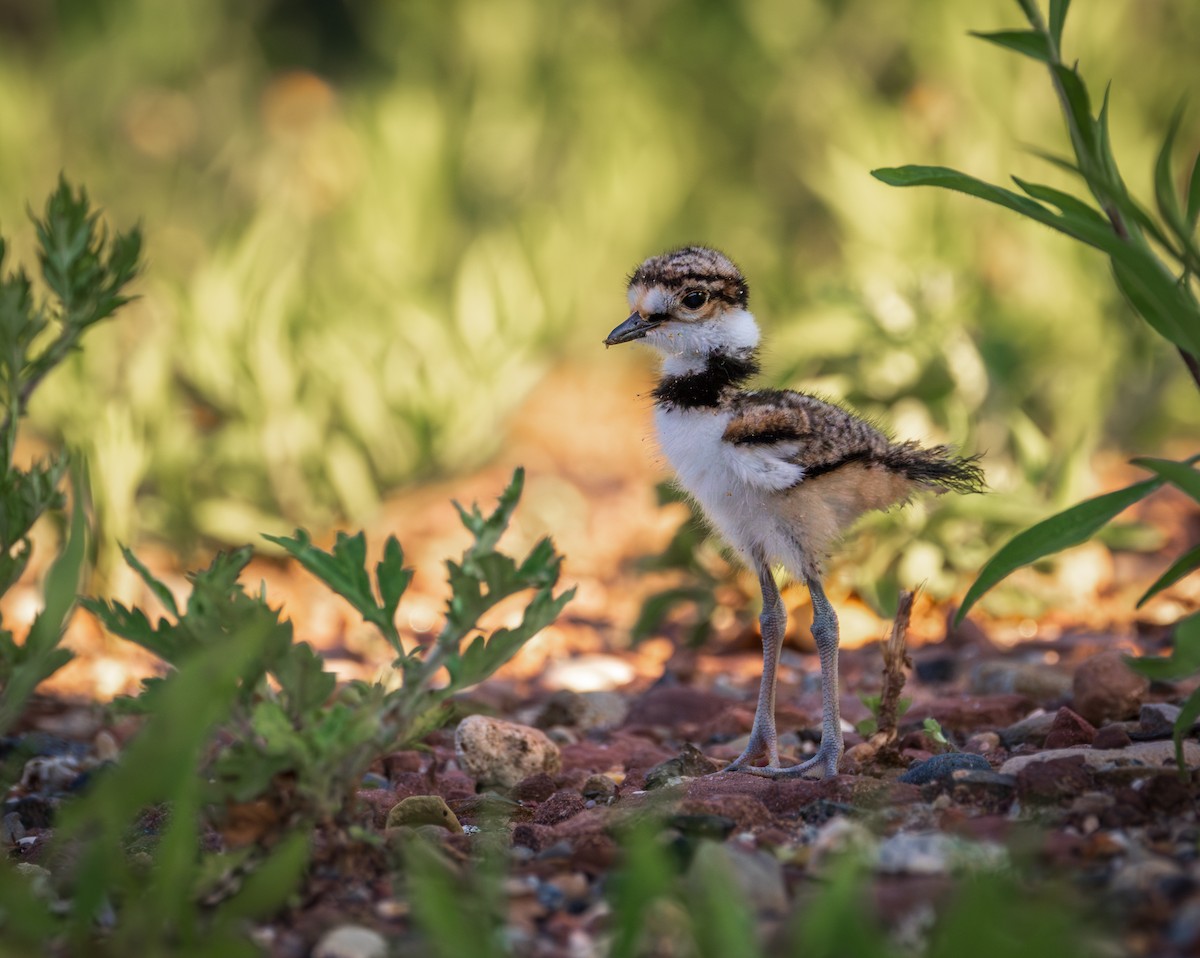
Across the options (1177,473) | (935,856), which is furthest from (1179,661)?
(935,856)

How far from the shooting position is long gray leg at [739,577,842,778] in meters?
2.83

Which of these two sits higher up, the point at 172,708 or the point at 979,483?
the point at 979,483

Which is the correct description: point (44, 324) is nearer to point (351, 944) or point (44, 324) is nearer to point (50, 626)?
point (50, 626)

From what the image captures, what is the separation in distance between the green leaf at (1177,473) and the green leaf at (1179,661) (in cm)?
22

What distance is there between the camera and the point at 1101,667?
319 centimetres

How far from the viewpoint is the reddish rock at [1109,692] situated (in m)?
3.11

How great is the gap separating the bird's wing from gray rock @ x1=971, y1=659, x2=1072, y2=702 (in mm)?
899

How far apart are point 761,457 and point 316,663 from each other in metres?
1.09

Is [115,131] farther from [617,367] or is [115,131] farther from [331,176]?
A: [617,367]

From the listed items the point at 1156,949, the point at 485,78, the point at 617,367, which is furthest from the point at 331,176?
the point at 1156,949

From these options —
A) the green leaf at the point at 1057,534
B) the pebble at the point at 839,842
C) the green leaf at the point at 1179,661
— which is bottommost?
the pebble at the point at 839,842

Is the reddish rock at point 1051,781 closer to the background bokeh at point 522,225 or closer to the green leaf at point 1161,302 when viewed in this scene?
the green leaf at point 1161,302

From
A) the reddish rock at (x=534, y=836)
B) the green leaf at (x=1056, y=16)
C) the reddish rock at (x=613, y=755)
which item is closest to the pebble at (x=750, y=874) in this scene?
the reddish rock at (x=534, y=836)

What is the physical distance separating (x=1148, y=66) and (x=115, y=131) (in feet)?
16.6
